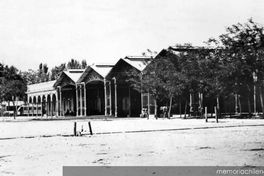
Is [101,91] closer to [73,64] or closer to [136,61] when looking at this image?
[136,61]

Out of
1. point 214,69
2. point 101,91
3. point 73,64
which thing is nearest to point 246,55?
point 214,69

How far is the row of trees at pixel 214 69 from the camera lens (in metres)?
32.7

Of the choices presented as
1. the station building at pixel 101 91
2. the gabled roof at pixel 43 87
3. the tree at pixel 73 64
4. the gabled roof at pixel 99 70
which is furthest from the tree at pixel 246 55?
the tree at pixel 73 64

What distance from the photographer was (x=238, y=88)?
3366 cm

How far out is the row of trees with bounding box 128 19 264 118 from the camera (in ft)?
107

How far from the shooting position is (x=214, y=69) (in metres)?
35.1

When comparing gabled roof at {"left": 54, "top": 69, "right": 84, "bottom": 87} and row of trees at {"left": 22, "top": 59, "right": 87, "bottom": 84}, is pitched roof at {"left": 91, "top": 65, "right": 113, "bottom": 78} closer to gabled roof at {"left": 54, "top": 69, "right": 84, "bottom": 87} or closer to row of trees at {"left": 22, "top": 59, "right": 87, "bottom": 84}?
gabled roof at {"left": 54, "top": 69, "right": 84, "bottom": 87}

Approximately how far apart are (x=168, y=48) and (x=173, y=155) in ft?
106

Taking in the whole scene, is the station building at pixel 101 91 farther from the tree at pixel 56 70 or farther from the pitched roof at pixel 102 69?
the tree at pixel 56 70

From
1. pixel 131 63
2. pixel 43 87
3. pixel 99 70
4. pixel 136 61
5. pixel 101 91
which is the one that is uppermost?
pixel 136 61

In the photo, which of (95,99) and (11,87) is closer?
(95,99)

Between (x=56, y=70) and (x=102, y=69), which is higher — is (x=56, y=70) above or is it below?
above

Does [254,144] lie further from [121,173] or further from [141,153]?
[121,173]

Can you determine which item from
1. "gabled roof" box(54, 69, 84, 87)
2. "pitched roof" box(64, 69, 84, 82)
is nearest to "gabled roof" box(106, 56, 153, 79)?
"gabled roof" box(54, 69, 84, 87)
